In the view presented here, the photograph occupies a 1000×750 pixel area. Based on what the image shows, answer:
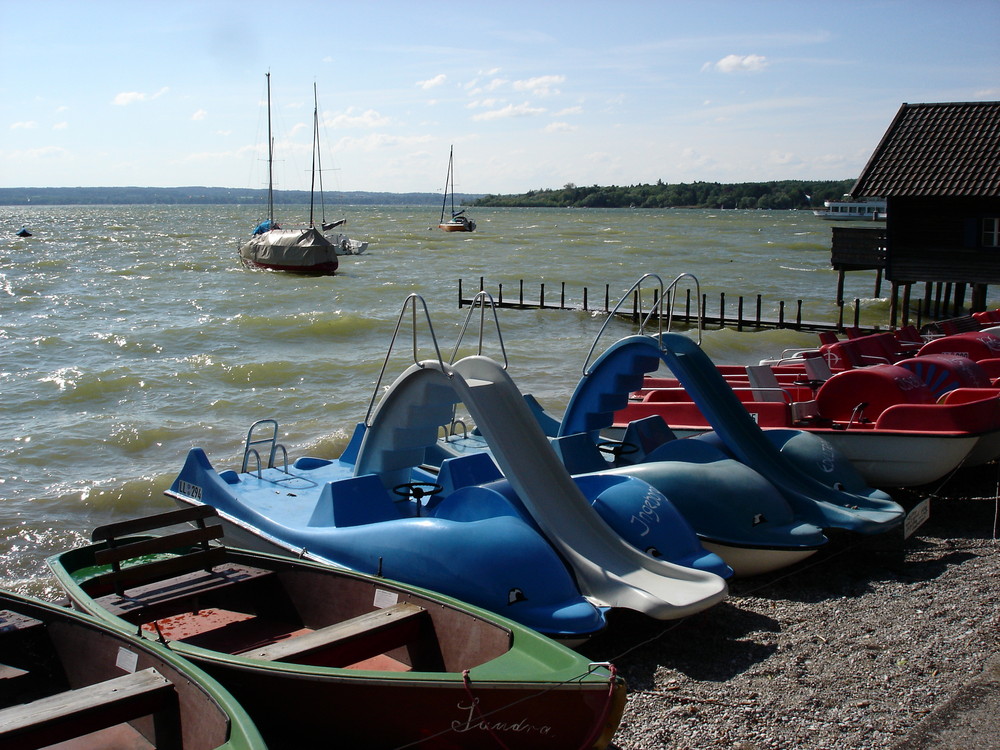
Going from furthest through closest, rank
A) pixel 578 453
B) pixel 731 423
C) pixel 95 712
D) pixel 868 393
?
pixel 868 393 < pixel 578 453 < pixel 731 423 < pixel 95 712

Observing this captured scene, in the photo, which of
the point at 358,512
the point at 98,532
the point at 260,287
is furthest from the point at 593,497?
the point at 260,287

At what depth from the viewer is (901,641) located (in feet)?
25.1

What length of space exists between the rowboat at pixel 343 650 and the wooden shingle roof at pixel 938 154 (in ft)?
70.2

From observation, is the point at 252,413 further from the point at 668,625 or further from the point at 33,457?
the point at 668,625

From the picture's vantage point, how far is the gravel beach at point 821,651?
6449 millimetres

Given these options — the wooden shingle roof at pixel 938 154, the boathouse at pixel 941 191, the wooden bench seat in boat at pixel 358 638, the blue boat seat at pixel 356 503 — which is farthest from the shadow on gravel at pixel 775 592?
the boathouse at pixel 941 191

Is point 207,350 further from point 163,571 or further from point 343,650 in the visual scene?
point 343,650

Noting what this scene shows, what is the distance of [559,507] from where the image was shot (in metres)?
7.91

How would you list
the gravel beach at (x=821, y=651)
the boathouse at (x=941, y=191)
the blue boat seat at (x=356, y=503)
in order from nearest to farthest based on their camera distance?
the gravel beach at (x=821, y=651)
the blue boat seat at (x=356, y=503)
the boathouse at (x=941, y=191)

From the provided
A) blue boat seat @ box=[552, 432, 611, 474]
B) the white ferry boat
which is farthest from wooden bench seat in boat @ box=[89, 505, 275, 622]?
the white ferry boat

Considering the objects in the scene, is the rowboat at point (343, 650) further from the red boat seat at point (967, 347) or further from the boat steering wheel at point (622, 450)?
the red boat seat at point (967, 347)

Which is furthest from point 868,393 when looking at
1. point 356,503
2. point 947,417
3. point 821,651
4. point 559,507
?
point 356,503

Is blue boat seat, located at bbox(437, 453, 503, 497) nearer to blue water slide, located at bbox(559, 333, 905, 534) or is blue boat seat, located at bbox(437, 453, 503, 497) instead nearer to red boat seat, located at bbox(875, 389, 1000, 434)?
blue water slide, located at bbox(559, 333, 905, 534)

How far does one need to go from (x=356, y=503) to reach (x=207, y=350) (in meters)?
20.6
